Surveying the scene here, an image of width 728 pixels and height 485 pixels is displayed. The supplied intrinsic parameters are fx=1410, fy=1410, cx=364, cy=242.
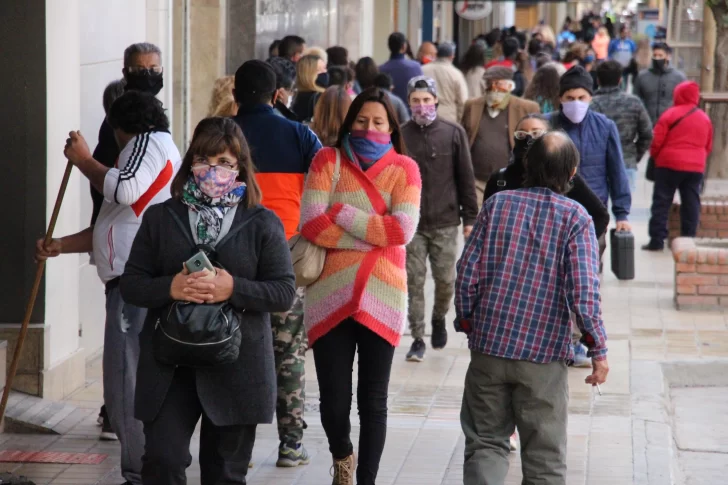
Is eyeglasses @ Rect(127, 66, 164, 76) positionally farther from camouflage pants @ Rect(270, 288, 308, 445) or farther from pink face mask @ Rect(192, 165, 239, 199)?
pink face mask @ Rect(192, 165, 239, 199)

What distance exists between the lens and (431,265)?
29.5ft

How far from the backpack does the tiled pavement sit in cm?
174

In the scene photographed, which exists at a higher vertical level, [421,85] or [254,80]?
[254,80]

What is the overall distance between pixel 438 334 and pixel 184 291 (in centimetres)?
490

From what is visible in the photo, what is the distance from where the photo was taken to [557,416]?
5.27m

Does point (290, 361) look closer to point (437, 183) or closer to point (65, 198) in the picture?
point (65, 198)

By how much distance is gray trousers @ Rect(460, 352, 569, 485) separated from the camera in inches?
206

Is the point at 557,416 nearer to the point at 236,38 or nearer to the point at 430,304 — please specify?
the point at 430,304

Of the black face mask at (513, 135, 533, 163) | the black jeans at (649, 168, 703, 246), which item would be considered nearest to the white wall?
the black face mask at (513, 135, 533, 163)

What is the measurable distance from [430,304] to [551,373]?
593 cm

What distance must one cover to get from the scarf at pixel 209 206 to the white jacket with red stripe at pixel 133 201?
3.37 ft

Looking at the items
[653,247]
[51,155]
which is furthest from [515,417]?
[653,247]

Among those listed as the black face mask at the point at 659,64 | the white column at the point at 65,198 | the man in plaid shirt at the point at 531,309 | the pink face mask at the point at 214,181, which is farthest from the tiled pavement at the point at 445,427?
the black face mask at the point at 659,64

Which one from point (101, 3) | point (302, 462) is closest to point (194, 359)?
point (302, 462)
